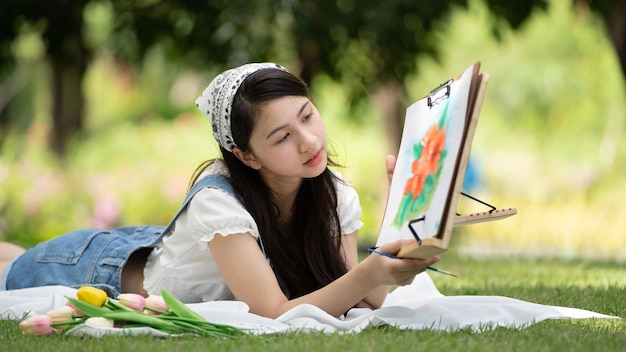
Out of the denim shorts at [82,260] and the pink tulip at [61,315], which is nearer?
the pink tulip at [61,315]

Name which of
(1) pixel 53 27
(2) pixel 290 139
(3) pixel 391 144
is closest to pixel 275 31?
(1) pixel 53 27

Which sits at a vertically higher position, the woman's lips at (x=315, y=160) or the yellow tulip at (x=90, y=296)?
the woman's lips at (x=315, y=160)

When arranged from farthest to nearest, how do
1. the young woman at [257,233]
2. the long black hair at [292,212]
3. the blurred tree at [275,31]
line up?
the blurred tree at [275,31], the long black hair at [292,212], the young woman at [257,233]

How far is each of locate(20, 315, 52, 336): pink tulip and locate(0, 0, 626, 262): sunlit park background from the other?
1306 mm

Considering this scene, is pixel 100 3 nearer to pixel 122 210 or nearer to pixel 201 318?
pixel 122 210

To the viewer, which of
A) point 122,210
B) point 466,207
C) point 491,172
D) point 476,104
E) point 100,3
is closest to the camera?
point 476,104

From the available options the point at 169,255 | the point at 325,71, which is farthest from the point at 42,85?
the point at 169,255

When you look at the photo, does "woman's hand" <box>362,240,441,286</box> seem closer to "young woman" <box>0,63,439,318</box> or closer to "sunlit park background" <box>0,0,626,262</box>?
"young woman" <box>0,63,439,318</box>

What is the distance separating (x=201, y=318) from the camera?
8.87ft

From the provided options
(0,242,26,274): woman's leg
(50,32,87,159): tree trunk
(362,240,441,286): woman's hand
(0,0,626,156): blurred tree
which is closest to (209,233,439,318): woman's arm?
(362,240,441,286): woman's hand

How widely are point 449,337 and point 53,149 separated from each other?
9649mm

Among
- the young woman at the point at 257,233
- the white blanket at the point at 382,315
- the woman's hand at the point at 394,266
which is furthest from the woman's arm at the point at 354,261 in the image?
the woman's hand at the point at 394,266

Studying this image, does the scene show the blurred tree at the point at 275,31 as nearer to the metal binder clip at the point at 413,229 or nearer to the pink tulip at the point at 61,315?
the metal binder clip at the point at 413,229

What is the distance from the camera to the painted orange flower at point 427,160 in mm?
2590
